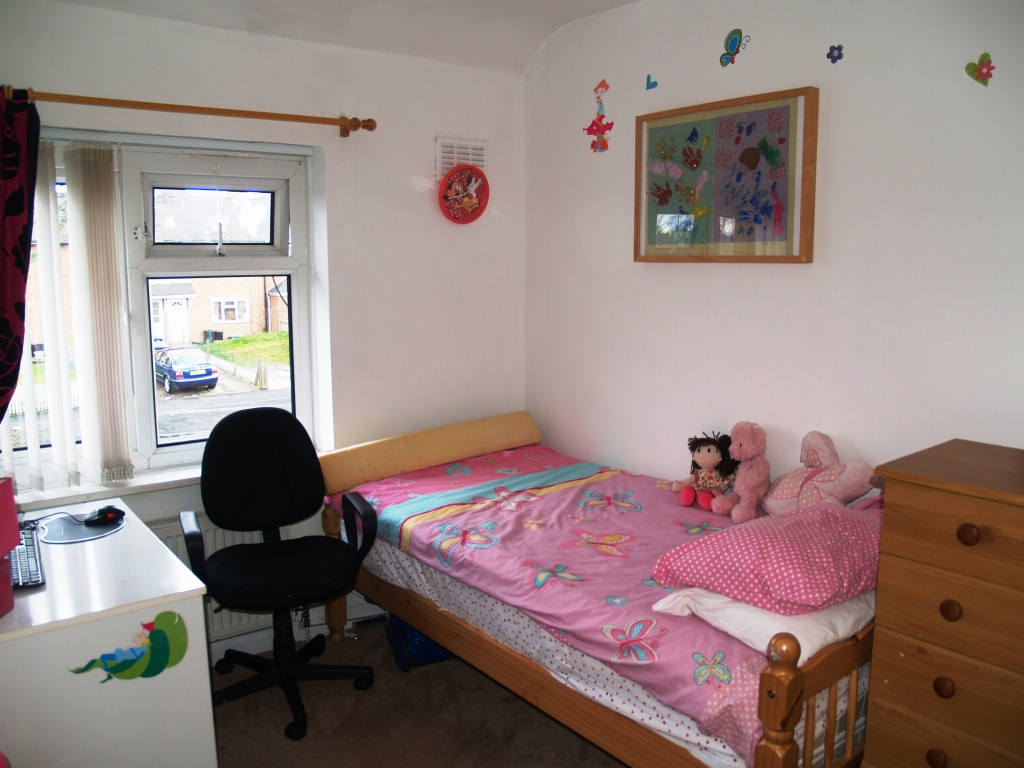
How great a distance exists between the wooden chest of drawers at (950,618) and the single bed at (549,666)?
0.11 meters

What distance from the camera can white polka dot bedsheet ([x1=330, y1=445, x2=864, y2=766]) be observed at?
1.93 metres

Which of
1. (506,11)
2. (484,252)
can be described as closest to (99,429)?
(484,252)

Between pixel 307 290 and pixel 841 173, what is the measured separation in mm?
2142

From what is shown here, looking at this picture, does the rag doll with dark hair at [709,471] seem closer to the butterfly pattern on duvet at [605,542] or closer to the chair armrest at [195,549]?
the butterfly pattern on duvet at [605,542]

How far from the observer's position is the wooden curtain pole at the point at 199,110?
268cm

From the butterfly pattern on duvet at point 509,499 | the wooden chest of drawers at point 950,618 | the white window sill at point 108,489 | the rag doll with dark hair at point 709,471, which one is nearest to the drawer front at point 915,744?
the wooden chest of drawers at point 950,618

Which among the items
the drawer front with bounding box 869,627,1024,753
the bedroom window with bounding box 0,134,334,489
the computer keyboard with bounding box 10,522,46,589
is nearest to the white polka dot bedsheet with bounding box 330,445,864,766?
the drawer front with bounding box 869,627,1024,753

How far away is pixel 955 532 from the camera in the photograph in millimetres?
1860

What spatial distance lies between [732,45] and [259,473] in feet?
7.64

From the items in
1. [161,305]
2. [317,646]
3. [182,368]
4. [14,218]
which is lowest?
[317,646]

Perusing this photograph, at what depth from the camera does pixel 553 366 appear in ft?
12.6

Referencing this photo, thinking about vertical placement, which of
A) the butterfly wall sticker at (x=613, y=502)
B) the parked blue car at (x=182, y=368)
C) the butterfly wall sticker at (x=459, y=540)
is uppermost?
the parked blue car at (x=182, y=368)

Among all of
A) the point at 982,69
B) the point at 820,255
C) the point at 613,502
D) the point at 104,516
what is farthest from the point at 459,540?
the point at 982,69

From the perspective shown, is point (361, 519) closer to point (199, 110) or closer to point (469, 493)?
point (469, 493)
